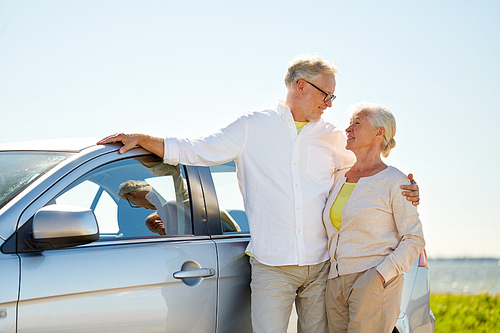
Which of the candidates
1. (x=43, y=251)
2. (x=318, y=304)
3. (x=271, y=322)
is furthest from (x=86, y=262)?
(x=318, y=304)

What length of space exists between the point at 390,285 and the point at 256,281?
70cm

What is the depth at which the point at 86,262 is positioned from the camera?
223cm

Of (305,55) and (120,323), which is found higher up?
(305,55)

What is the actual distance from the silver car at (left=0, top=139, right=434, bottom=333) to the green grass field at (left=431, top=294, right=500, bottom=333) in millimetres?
4725

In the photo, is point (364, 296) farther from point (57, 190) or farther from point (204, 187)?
point (57, 190)

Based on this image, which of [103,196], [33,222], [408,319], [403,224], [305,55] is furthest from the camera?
[305,55]

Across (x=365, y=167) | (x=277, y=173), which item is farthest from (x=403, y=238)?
(x=277, y=173)

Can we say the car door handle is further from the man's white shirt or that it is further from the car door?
the man's white shirt

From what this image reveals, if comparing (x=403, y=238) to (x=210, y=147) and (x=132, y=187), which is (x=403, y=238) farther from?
(x=132, y=187)

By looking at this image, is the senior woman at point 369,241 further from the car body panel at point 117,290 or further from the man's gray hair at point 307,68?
the car body panel at point 117,290

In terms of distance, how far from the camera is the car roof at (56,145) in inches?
98.7

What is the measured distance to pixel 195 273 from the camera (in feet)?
8.33

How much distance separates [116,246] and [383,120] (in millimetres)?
1670

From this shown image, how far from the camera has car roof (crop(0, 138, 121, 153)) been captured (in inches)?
98.7
